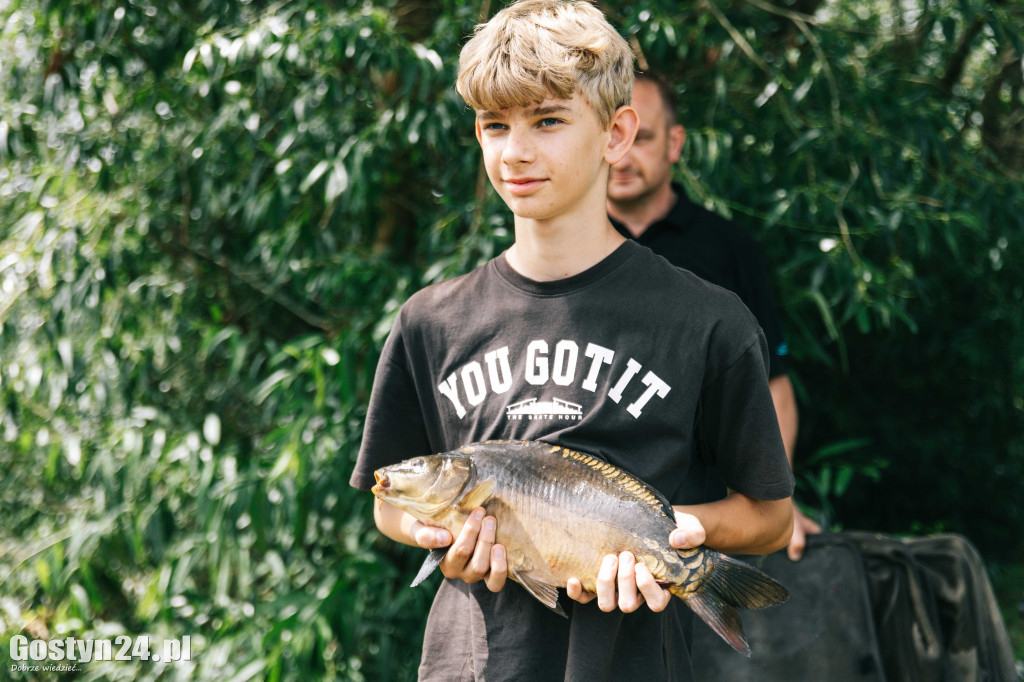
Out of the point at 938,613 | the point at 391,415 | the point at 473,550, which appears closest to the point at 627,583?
the point at 473,550

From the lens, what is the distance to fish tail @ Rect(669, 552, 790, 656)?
126 centimetres

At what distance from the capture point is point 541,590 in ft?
4.28

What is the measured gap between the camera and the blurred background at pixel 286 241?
9.07 ft

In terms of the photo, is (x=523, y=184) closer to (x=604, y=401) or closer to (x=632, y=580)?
(x=604, y=401)

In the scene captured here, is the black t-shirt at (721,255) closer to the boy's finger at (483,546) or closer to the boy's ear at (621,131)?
the boy's ear at (621,131)

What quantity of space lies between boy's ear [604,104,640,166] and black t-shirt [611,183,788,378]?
2.80 ft

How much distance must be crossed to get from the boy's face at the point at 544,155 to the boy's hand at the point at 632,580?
52 centimetres

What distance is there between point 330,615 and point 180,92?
1.90 m

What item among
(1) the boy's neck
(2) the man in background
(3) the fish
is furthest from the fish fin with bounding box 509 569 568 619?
(2) the man in background

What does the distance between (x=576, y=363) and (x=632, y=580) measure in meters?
0.34

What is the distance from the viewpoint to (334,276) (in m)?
2.89

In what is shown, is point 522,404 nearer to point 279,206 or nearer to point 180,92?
point 279,206

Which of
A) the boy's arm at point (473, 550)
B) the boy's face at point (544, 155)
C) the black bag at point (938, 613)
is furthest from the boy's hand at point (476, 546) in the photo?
the black bag at point (938, 613)

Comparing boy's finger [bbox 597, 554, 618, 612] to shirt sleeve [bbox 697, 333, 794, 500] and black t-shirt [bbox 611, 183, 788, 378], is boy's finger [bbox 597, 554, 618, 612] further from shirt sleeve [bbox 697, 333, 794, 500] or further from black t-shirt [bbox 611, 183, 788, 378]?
black t-shirt [bbox 611, 183, 788, 378]
